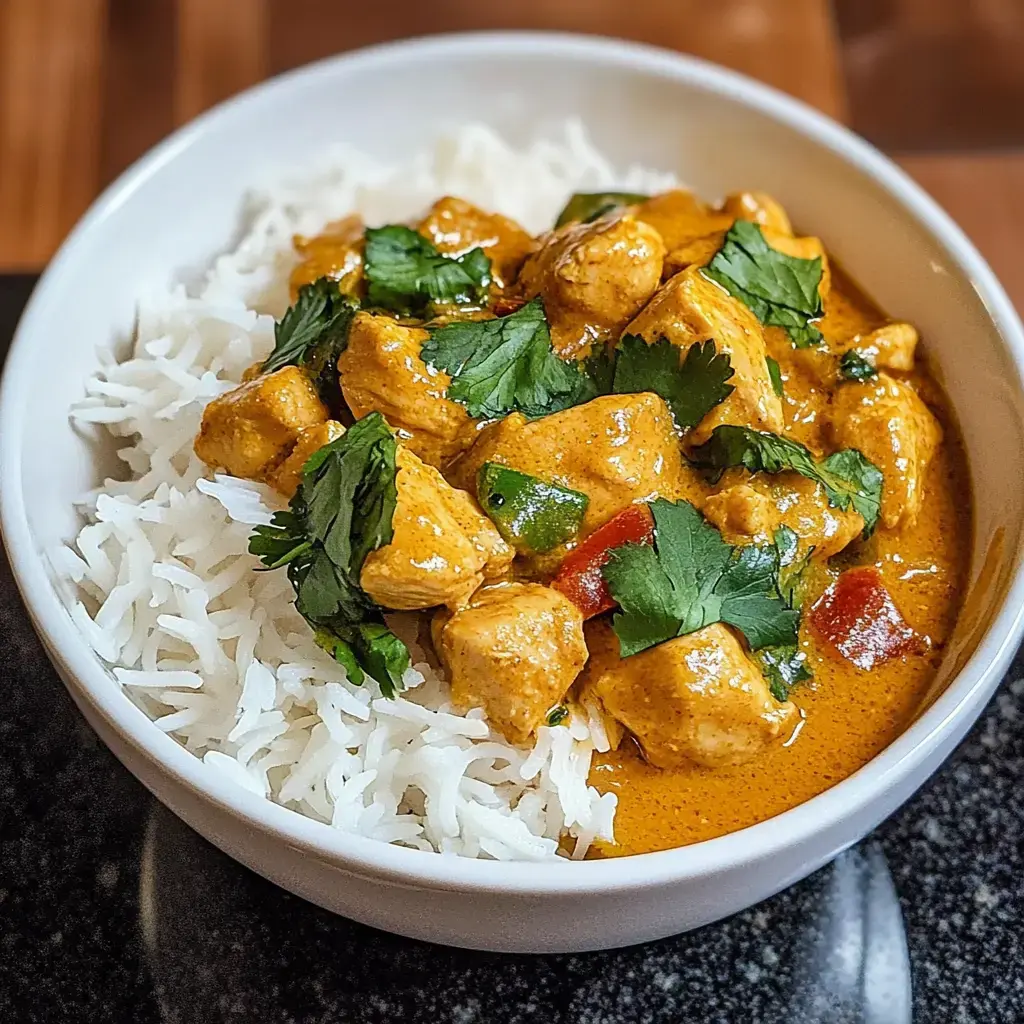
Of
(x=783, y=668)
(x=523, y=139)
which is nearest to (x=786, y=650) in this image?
(x=783, y=668)

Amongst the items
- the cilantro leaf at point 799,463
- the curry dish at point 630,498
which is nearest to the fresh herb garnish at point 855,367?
the curry dish at point 630,498

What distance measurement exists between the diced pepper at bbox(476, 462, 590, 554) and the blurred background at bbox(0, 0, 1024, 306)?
1.88 meters

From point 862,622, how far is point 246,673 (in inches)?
41.4

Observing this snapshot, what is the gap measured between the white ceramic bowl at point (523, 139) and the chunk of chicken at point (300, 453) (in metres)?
0.41

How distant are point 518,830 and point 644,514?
55 cm

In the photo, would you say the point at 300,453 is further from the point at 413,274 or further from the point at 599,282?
the point at 599,282

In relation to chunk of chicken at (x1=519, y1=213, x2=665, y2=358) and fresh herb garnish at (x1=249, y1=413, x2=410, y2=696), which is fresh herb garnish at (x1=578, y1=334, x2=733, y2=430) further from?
fresh herb garnish at (x1=249, y1=413, x2=410, y2=696)

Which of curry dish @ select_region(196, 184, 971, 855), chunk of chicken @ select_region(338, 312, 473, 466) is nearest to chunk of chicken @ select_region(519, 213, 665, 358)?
curry dish @ select_region(196, 184, 971, 855)

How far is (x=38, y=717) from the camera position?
252 cm

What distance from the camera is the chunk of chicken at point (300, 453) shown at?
89.9 inches

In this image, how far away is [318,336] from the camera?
8.13 feet

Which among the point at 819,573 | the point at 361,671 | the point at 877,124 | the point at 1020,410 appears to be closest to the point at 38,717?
the point at 361,671

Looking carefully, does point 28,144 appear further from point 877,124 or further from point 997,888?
point 997,888

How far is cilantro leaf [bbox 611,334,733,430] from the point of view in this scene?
2.32 meters
